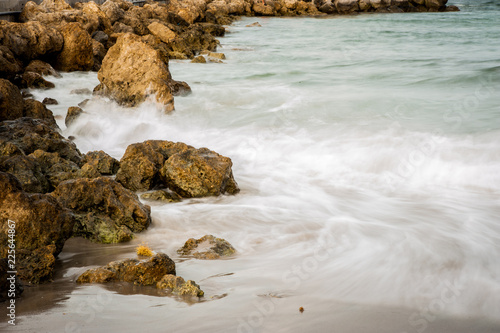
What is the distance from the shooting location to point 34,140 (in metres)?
5.89

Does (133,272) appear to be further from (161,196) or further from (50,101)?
(50,101)

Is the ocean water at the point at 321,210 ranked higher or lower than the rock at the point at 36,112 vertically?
lower

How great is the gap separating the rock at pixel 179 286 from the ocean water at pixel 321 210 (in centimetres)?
9

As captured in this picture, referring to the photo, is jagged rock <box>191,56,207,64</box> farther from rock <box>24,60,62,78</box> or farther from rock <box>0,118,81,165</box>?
rock <box>0,118,81,165</box>

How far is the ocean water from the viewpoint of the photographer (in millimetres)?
3213

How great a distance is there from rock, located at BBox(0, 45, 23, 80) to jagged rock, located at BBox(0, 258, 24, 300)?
7.30 m

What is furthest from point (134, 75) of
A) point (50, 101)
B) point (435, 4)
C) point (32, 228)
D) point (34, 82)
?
point (435, 4)

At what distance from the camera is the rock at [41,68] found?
36.2 feet

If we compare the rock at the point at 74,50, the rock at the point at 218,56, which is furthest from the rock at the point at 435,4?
the rock at the point at 74,50

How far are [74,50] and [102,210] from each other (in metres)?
8.77

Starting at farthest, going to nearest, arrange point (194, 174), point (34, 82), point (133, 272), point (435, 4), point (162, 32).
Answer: point (435, 4)
point (162, 32)
point (34, 82)
point (194, 174)
point (133, 272)

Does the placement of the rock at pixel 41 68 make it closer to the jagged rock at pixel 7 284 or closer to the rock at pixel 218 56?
the rock at pixel 218 56

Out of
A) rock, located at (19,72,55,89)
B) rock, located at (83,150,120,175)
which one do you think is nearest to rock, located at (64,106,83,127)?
rock, located at (19,72,55,89)

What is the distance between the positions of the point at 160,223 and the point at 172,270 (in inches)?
49.8
